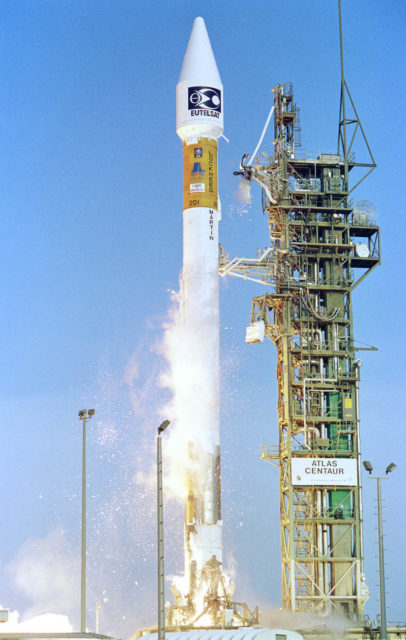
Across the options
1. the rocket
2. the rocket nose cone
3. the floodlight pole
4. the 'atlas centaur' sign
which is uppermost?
the rocket nose cone

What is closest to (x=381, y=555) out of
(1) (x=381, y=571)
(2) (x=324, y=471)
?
(1) (x=381, y=571)

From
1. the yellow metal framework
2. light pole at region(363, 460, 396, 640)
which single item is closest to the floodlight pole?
light pole at region(363, 460, 396, 640)

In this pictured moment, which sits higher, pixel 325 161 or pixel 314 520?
pixel 325 161

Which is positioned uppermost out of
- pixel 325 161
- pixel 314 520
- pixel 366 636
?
pixel 325 161

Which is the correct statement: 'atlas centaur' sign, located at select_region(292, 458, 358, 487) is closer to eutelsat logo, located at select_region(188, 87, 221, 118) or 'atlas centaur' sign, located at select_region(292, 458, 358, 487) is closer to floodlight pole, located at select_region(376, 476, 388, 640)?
floodlight pole, located at select_region(376, 476, 388, 640)

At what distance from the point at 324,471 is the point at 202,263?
55.2 feet

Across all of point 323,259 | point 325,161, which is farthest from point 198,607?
point 325,161

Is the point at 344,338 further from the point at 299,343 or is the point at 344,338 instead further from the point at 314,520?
the point at 314,520

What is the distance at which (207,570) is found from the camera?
74.9m

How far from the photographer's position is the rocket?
3019 inches

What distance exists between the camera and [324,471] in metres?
86.6

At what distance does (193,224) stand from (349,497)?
21.7 meters

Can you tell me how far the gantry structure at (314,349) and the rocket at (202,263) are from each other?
18.1ft

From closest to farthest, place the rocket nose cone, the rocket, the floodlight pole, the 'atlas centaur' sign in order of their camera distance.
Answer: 1. the floodlight pole
2. the rocket
3. the rocket nose cone
4. the 'atlas centaur' sign
